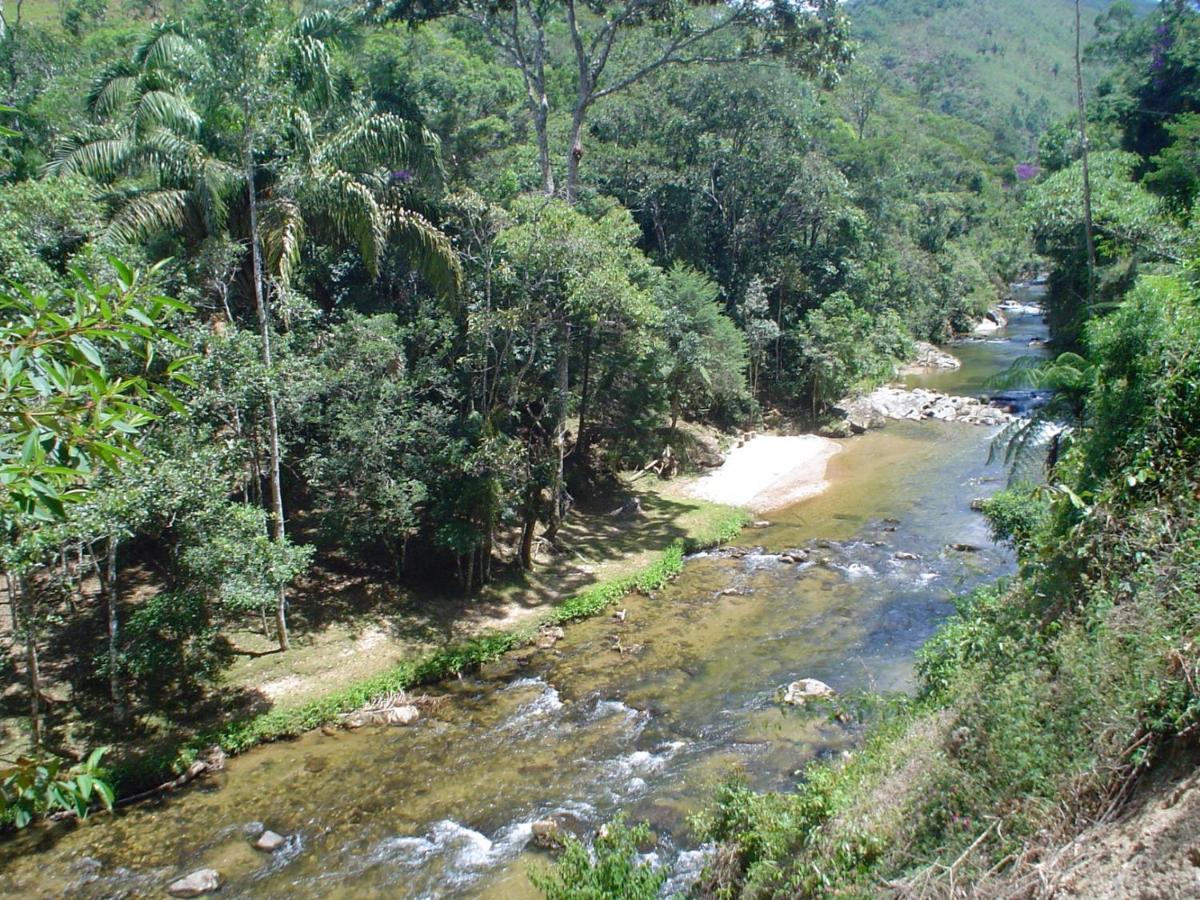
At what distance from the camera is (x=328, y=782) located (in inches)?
512

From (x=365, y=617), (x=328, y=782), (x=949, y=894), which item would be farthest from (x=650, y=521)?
(x=949, y=894)

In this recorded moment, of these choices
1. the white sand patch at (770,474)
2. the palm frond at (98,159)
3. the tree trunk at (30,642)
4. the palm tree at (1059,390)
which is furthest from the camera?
the white sand patch at (770,474)

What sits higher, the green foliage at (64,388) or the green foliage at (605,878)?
the green foliage at (64,388)

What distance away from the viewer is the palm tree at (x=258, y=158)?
15305mm

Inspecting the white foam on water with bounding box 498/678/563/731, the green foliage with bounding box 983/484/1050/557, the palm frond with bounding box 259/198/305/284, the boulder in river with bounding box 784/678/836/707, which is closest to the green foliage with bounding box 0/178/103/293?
the palm frond with bounding box 259/198/305/284

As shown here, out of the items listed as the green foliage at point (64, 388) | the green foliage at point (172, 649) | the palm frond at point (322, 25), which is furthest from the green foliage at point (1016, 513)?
the palm frond at point (322, 25)

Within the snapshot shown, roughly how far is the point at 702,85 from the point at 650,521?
2253 cm

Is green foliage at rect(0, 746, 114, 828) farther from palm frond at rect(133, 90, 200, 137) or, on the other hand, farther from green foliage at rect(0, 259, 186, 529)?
palm frond at rect(133, 90, 200, 137)

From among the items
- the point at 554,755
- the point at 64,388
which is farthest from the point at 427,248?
the point at 64,388

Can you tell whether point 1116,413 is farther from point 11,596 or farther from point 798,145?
point 798,145

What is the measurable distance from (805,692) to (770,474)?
16.4 m

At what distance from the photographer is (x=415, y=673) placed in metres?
16.3

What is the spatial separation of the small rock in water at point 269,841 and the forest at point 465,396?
2538 millimetres

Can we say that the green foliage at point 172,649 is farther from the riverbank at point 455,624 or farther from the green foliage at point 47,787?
the green foliage at point 47,787
